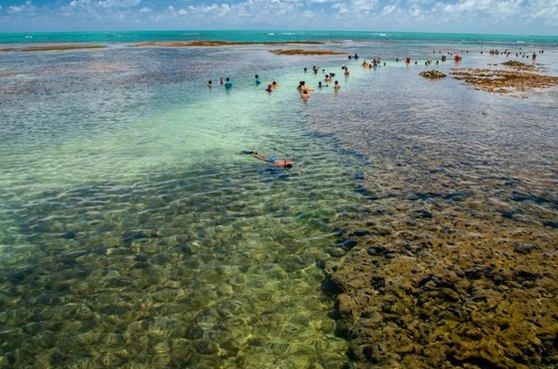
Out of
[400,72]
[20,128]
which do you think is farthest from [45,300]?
[400,72]

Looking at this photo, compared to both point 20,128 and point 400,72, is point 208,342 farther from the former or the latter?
point 400,72

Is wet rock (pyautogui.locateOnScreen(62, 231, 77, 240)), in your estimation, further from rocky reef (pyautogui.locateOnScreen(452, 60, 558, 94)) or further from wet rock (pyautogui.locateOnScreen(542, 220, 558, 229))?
rocky reef (pyautogui.locateOnScreen(452, 60, 558, 94))

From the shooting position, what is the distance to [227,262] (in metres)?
10.9

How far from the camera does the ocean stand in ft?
27.3

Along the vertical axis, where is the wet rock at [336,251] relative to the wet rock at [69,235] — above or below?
below

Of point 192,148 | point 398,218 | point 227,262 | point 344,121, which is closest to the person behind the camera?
point 227,262

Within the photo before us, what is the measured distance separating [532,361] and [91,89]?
146 feet

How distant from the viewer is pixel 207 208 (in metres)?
14.0

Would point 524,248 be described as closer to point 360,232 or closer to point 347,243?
point 360,232

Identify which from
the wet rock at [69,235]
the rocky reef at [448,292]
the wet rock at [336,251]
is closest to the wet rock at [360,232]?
the rocky reef at [448,292]

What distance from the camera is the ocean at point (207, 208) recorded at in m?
8.33

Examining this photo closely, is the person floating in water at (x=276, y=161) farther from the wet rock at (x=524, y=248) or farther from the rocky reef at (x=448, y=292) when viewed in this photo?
the wet rock at (x=524, y=248)

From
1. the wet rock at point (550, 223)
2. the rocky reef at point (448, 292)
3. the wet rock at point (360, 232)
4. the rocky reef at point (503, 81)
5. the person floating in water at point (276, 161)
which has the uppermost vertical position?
the rocky reef at point (503, 81)

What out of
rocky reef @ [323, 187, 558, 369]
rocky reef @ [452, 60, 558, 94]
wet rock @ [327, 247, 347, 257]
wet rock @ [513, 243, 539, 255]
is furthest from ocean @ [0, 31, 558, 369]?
rocky reef @ [452, 60, 558, 94]
